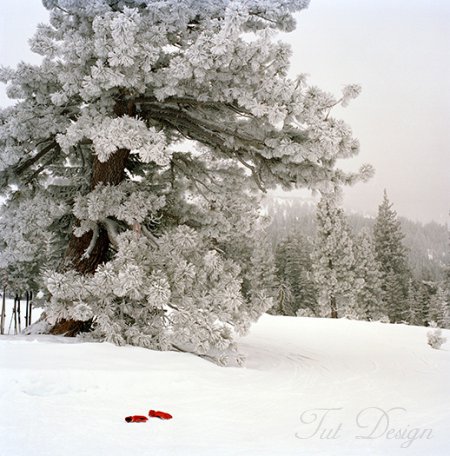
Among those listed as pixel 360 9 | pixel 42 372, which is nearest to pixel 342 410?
pixel 42 372

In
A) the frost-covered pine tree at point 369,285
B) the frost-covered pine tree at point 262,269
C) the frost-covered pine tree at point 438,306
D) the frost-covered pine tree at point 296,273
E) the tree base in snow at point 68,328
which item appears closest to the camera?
the tree base in snow at point 68,328

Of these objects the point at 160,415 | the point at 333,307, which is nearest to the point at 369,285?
the point at 333,307

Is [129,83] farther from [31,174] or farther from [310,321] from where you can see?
[310,321]

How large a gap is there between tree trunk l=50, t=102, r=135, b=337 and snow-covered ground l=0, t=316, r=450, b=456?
0.64 m

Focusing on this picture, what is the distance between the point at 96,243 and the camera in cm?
684

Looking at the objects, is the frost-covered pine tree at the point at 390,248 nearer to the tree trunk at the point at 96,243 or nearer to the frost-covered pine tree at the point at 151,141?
the frost-covered pine tree at the point at 151,141

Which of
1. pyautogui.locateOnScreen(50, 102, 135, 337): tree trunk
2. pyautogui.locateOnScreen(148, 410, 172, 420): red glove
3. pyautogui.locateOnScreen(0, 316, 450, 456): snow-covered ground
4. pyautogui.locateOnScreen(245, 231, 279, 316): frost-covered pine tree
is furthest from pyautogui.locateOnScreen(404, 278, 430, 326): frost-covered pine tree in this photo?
pyautogui.locateOnScreen(148, 410, 172, 420): red glove

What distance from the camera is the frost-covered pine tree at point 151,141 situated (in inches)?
216

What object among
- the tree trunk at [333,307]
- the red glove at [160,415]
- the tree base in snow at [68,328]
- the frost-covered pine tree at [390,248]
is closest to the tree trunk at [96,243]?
the tree base in snow at [68,328]

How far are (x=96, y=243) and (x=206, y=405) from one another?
3667mm

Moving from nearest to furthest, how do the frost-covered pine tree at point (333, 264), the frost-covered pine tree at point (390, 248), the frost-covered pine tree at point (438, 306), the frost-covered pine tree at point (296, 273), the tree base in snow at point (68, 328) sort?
1. the tree base in snow at point (68, 328)
2. the frost-covered pine tree at point (333, 264)
3. the frost-covered pine tree at point (438, 306)
4. the frost-covered pine tree at point (390, 248)
5. the frost-covered pine tree at point (296, 273)

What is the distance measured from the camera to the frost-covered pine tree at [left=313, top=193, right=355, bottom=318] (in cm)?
2409

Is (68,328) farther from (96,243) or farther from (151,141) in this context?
(151,141)

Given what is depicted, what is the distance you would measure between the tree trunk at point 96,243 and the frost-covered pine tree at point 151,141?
2 centimetres
